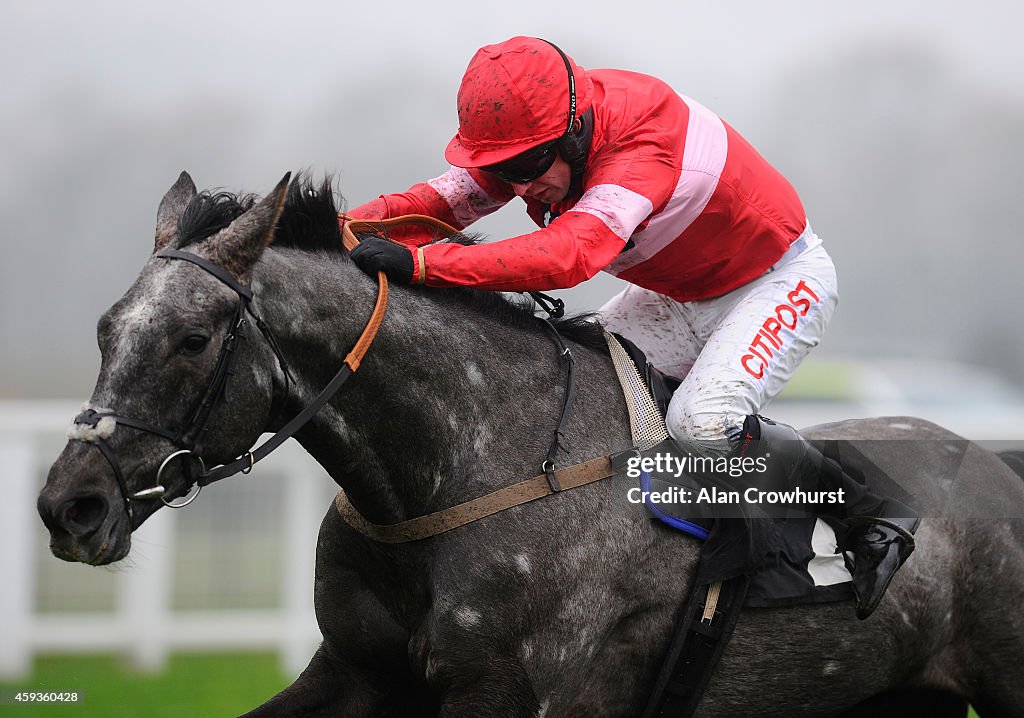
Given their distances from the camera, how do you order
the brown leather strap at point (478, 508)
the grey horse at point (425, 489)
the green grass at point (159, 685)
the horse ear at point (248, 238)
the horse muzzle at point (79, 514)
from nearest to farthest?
the horse muzzle at point (79, 514) → the grey horse at point (425, 489) → the horse ear at point (248, 238) → the brown leather strap at point (478, 508) → the green grass at point (159, 685)

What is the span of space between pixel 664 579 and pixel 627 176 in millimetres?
989

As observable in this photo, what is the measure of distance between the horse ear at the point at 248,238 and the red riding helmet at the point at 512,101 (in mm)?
560

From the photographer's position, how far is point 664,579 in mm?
2846

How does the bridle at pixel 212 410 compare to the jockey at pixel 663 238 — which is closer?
the bridle at pixel 212 410

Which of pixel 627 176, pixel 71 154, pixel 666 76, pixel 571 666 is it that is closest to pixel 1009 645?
pixel 571 666

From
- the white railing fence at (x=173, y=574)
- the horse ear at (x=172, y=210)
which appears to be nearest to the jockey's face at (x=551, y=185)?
the horse ear at (x=172, y=210)

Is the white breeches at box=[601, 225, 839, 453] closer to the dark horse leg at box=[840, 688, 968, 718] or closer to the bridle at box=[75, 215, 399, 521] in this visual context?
the bridle at box=[75, 215, 399, 521]

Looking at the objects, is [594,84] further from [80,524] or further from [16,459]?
[16,459]

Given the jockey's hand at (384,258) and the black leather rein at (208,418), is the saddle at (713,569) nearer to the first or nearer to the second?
the jockey's hand at (384,258)

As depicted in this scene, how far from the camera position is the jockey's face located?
2890mm

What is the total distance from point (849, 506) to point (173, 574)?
3.76 meters

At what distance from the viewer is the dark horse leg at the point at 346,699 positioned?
2.92m

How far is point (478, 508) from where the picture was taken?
2.66m

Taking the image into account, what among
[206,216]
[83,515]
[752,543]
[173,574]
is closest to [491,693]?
[752,543]
